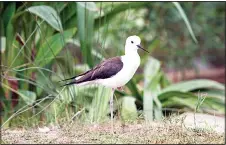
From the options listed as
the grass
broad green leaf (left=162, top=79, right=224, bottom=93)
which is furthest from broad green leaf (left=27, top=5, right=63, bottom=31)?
broad green leaf (left=162, top=79, right=224, bottom=93)

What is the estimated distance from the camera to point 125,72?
1.60 meters

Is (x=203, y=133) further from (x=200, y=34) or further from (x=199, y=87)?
(x=200, y=34)

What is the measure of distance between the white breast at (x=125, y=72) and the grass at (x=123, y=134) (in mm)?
204

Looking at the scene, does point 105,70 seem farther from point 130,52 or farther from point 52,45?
point 52,45

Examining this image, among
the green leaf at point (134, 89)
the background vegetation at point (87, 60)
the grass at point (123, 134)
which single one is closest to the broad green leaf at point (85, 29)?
the background vegetation at point (87, 60)

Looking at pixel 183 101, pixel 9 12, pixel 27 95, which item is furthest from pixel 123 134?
pixel 183 101

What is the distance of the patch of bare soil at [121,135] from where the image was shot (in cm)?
171

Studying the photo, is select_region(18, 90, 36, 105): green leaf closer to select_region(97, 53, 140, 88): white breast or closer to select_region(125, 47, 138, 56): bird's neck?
select_region(97, 53, 140, 88): white breast

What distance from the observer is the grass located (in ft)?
5.63

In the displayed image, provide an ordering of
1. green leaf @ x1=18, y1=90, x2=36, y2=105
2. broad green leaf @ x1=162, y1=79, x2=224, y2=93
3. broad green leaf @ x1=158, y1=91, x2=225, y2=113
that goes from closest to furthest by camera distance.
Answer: green leaf @ x1=18, y1=90, x2=36, y2=105, broad green leaf @ x1=158, y1=91, x2=225, y2=113, broad green leaf @ x1=162, y1=79, x2=224, y2=93

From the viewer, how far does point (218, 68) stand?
7.62 meters

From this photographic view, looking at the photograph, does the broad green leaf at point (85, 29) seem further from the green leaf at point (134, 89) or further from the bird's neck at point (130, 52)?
the bird's neck at point (130, 52)

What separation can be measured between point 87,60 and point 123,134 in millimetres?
873

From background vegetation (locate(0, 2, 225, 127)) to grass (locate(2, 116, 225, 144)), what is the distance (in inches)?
3.0
